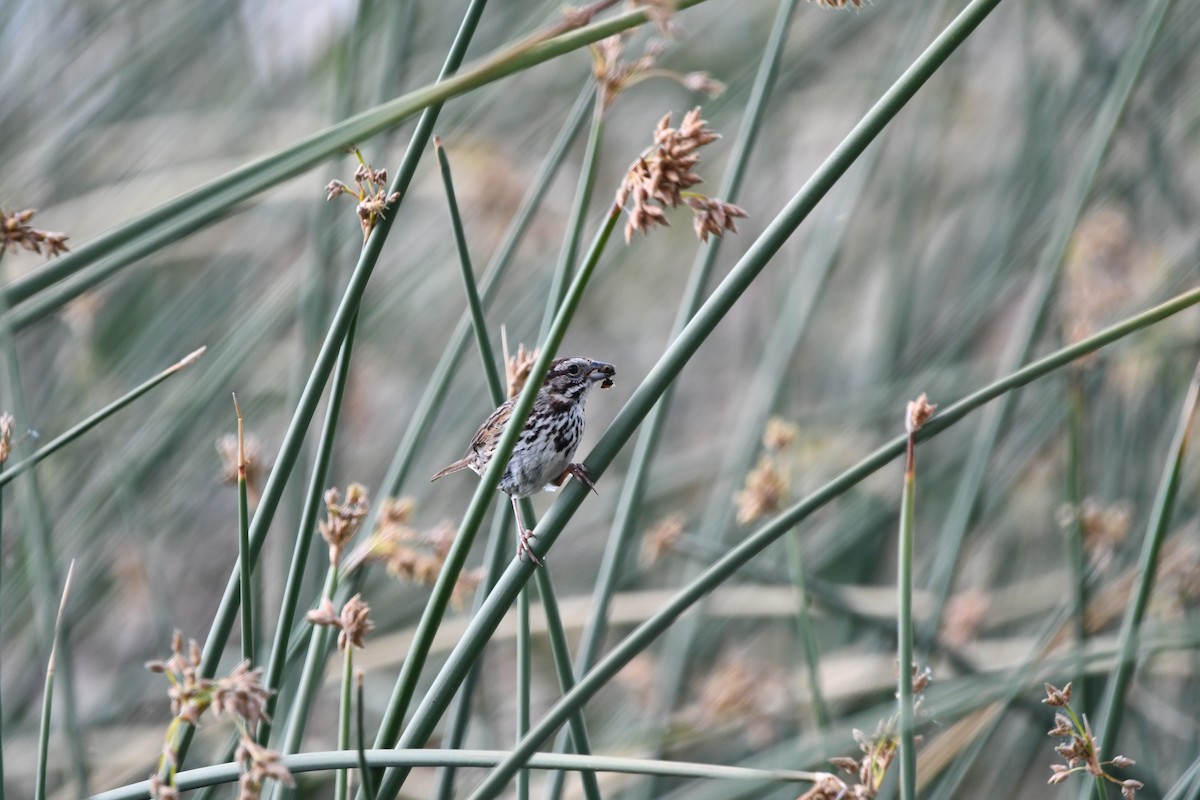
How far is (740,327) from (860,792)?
466 cm

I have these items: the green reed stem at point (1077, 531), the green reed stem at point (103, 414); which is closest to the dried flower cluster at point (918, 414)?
the green reed stem at point (103, 414)

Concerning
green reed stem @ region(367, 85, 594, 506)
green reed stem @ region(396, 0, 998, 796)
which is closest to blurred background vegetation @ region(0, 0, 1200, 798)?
Result: green reed stem @ region(367, 85, 594, 506)

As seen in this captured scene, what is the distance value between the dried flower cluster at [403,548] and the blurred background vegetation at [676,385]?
607 millimetres

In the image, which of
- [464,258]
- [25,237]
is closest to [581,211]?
[464,258]

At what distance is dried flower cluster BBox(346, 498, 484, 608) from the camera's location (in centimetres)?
208

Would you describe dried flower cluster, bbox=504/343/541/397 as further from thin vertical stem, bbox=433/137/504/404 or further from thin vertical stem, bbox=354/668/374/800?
thin vertical stem, bbox=354/668/374/800

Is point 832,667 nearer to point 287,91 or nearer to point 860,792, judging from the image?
point 860,792

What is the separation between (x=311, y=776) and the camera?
317 cm

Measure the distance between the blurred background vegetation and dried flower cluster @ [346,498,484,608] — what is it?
0.61 metres

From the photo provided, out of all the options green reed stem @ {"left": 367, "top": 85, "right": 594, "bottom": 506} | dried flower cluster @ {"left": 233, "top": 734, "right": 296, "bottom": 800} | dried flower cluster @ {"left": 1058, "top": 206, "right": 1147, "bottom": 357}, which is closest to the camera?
dried flower cluster @ {"left": 233, "top": 734, "right": 296, "bottom": 800}

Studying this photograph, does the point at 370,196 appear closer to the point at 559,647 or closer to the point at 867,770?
the point at 559,647

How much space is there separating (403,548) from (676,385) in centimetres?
215

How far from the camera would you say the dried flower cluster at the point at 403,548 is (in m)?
2.08

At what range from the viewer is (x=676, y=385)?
428 centimetres
